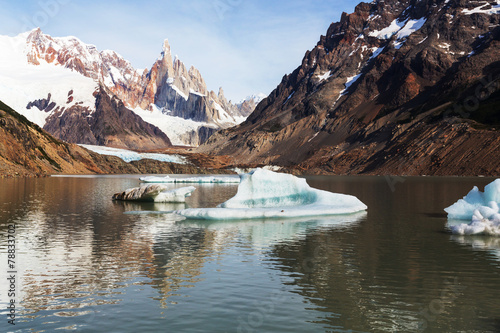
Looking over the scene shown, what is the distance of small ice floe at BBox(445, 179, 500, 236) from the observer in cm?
3128

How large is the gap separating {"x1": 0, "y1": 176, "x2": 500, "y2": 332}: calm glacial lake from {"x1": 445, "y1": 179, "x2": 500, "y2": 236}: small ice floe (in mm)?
1234

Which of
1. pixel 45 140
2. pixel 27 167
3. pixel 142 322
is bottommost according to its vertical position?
pixel 142 322

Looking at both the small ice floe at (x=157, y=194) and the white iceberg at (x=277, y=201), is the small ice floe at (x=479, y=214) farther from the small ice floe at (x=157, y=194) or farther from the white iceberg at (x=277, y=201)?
the small ice floe at (x=157, y=194)

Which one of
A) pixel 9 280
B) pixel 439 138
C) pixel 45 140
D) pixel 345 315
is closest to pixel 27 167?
pixel 45 140

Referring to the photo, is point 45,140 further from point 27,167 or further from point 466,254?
point 466,254

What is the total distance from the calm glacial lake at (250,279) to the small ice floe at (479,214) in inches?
48.6

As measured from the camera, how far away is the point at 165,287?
18344 millimetres

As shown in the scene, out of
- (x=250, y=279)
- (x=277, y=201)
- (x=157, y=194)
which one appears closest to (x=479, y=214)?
(x=277, y=201)

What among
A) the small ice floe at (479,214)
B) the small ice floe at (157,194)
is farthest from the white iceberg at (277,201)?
the small ice floe at (157,194)

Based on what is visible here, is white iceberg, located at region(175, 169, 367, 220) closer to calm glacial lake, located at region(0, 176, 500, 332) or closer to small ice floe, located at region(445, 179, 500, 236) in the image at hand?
calm glacial lake, located at region(0, 176, 500, 332)

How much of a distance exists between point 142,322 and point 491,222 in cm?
2737

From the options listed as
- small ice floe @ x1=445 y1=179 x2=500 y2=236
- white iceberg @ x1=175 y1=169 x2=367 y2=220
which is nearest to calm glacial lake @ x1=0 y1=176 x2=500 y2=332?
small ice floe @ x1=445 y1=179 x2=500 y2=236

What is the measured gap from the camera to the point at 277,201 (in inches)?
1812

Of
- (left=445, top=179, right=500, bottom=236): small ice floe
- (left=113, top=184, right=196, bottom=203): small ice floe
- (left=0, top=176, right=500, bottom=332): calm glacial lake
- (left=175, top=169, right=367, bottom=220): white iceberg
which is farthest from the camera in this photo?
(left=113, top=184, right=196, bottom=203): small ice floe
